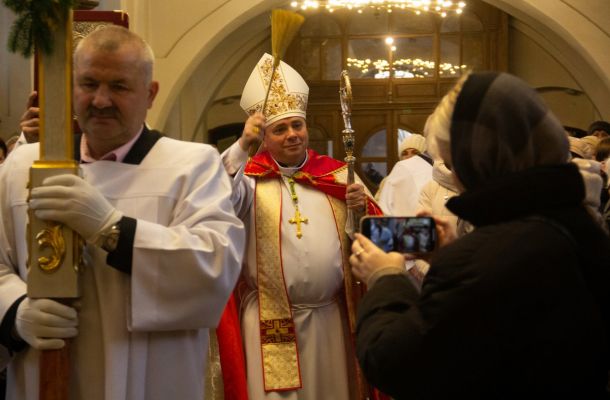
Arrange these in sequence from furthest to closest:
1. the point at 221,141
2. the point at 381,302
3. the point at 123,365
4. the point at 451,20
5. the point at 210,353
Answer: the point at 221,141 → the point at 451,20 → the point at 210,353 → the point at 123,365 → the point at 381,302

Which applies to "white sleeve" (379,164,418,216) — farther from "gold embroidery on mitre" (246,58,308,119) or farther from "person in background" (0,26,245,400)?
"person in background" (0,26,245,400)

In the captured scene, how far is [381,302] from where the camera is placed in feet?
7.91

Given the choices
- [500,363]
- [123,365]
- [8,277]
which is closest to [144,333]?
[123,365]

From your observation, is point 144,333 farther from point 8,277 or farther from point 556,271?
point 556,271

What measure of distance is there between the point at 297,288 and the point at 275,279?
11 centimetres

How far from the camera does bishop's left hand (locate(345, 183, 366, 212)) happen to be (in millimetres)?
4922

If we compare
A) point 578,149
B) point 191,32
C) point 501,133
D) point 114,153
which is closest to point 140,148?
point 114,153

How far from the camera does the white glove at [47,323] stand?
2752 mm

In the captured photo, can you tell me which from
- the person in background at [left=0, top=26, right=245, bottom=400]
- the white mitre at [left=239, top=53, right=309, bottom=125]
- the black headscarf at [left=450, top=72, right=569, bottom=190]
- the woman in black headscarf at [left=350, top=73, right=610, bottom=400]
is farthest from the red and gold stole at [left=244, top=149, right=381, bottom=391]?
the black headscarf at [left=450, top=72, right=569, bottom=190]

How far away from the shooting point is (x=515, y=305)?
7.01ft

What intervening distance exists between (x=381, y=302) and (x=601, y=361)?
0.50 metres

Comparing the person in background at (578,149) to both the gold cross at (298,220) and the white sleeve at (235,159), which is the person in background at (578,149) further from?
the white sleeve at (235,159)

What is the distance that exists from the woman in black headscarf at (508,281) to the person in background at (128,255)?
0.79 m

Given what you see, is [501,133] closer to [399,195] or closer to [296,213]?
[296,213]
